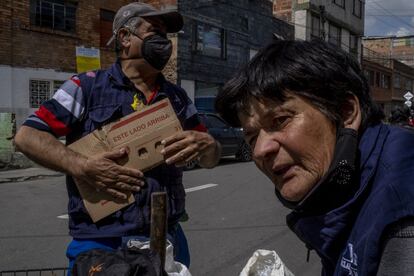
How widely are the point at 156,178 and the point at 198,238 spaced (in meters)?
3.92

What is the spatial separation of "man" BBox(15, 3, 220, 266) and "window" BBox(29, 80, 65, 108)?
44.6ft

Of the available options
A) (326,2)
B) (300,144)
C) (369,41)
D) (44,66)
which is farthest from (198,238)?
(369,41)

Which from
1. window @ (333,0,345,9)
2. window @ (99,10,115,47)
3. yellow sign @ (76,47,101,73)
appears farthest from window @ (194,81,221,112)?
window @ (333,0,345,9)

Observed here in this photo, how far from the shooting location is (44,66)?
15.2m

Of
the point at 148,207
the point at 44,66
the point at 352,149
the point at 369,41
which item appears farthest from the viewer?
the point at 369,41

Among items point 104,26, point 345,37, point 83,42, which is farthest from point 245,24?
point 345,37

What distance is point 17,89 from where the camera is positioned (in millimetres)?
14477

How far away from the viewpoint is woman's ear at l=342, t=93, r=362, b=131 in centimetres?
125

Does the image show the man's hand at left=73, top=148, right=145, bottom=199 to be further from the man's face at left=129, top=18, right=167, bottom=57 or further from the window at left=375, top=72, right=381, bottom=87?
the window at left=375, top=72, right=381, bottom=87

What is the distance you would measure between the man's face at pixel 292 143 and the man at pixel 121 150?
89 centimetres

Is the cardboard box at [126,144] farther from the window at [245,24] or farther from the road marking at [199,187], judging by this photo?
the window at [245,24]

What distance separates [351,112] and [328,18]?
110 feet

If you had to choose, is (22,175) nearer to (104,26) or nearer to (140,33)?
(104,26)

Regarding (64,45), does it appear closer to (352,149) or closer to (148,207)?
(148,207)
